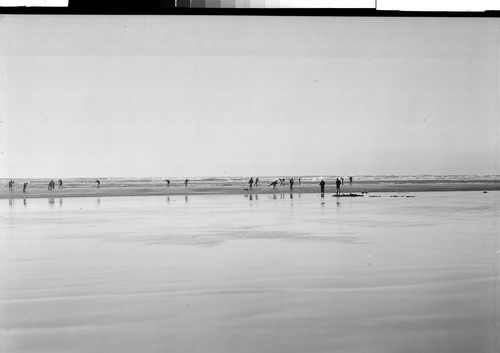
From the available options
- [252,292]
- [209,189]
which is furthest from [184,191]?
[252,292]

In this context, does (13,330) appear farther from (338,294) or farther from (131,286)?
(338,294)

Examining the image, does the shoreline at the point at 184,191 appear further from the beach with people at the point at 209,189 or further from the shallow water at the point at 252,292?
the shallow water at the point at 252,292

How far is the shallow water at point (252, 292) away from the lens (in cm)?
313

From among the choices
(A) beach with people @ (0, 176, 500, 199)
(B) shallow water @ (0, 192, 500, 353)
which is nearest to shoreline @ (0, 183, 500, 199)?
(A) beach with people @ (0, 176, 500, 199)

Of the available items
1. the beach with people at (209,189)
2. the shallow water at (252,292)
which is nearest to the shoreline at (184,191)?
the beach with people at (209,189)

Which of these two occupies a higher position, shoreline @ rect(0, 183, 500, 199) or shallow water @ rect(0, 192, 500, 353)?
shoreline @ rect(0, 183, 500, 199)

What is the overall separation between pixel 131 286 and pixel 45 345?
5.37 feet

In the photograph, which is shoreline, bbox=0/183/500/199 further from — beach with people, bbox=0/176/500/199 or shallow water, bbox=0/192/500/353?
shallow water, bbox=0/192/500/353

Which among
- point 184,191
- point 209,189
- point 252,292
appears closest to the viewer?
point 252,292

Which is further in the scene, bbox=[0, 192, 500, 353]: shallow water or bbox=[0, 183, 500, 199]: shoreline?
bbox=[0, 183, 500, 199]: shoreline

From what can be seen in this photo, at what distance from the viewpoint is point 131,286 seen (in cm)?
470

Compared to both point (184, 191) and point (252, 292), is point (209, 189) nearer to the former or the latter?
point (184, 191)

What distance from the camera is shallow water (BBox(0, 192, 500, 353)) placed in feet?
10.3

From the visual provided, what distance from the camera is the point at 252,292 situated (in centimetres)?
436
